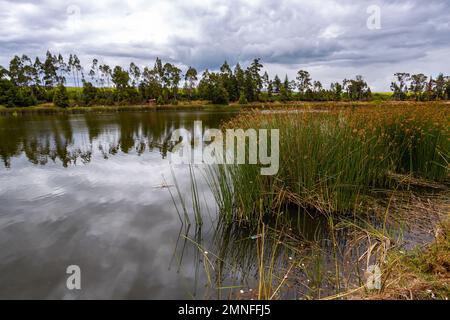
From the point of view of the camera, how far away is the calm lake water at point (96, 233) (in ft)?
12.5

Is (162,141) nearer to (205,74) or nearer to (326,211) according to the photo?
(326,211)

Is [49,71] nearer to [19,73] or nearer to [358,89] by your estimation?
[19,73]

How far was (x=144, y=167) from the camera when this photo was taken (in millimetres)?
10281

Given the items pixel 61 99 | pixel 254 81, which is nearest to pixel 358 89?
pixel 254 81

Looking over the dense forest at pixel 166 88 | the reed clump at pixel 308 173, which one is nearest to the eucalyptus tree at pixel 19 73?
the dense forest at pixel 166 88

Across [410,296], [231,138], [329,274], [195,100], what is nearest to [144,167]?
[231,138]

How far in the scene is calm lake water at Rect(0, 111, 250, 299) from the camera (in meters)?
3.81

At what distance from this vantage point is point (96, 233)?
5250 millimetres

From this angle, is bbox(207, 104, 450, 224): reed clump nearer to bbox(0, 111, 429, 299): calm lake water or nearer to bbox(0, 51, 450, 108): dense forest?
bbox(0, 111, 429, 299): calm lake water

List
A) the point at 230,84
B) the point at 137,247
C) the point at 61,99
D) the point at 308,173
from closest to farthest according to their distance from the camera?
1. the point at 137,247
2. the point at 308,173
3. the point at 61,99
4. the point at 230,84

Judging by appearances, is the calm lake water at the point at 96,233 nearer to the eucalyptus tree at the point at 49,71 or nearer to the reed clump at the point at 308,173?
the reed clump at the point at 308,173

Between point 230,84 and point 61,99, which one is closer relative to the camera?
point 61,99

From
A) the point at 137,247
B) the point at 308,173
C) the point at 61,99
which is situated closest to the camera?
the point at 137,247
